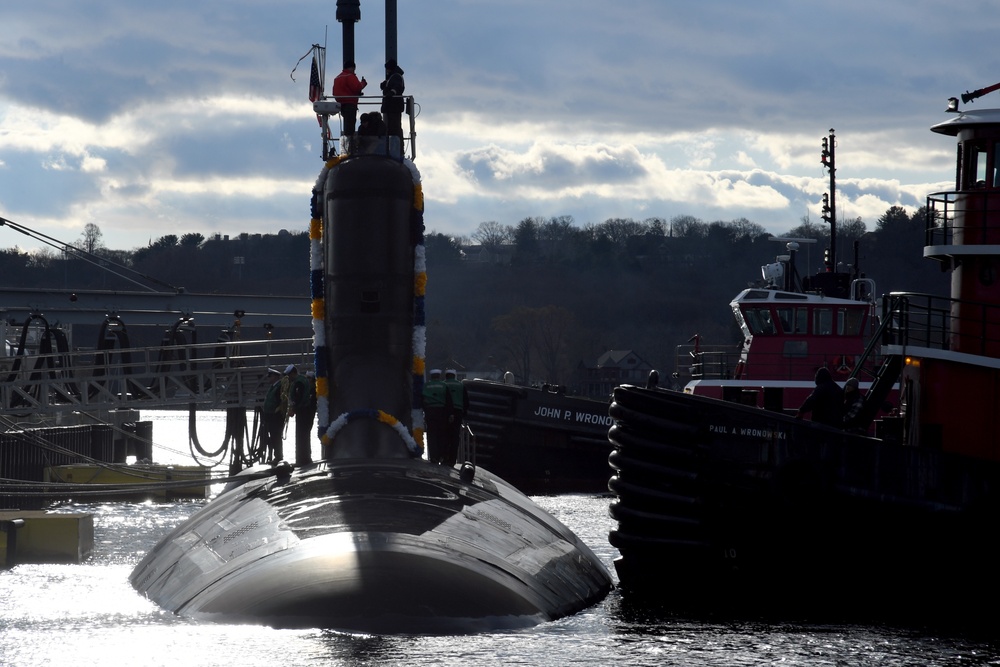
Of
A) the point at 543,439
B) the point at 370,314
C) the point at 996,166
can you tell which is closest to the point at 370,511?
the point at 370,314

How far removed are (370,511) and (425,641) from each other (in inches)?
83.8

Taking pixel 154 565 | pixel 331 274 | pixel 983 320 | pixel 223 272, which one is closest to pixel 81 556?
pixel 154 565

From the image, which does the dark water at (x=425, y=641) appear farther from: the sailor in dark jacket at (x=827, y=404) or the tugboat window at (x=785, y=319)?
the tugboat window at (x=785, y=319)

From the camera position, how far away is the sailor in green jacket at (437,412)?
955 inches

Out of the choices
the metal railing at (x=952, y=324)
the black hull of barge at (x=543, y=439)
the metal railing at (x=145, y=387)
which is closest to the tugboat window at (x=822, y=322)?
the black hull of barge at (x=543, y=439)

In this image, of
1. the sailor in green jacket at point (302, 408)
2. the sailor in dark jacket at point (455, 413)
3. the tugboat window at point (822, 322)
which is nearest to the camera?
the sailor in green jacket at point (302, 408)

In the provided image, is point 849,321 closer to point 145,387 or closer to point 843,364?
point 843,364

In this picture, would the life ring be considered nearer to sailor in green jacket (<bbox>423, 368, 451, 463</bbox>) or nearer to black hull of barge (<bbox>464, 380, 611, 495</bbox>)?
black hull of barge (<bbox>464, 380, 611, 495</bbox>)

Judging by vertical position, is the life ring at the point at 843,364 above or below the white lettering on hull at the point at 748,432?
above

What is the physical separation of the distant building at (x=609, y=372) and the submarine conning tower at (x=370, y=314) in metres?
116

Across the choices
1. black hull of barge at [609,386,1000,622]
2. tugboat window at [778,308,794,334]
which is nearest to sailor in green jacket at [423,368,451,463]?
black hull of barge at [609,386,1000,622]

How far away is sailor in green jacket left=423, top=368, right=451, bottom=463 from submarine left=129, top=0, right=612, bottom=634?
130 centimetres

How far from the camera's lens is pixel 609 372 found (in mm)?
142125

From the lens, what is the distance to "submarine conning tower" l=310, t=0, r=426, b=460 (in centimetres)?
2017
